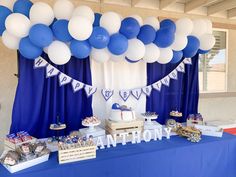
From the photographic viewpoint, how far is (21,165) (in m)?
1.62

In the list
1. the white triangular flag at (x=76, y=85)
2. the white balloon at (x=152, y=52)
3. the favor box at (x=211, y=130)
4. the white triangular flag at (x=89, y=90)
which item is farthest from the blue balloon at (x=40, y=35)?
the favor box at (x=211, y=130)

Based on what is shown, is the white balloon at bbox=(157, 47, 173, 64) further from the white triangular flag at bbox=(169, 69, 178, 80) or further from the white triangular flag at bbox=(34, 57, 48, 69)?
the white triangular flag at bbox=(34, 57, 48, 69)

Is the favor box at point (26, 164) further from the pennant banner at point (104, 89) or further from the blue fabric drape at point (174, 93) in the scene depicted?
the blue fabric drape at point (174, 93)

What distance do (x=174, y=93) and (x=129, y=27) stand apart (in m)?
1.37

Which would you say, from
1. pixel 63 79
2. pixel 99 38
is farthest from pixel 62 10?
pixel 63 79

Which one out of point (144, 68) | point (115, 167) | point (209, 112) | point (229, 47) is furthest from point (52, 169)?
point (229, 47)

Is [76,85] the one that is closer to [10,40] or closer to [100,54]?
[100,54]

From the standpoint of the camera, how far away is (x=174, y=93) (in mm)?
2996

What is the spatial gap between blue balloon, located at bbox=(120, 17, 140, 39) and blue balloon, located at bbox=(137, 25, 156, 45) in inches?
4.1

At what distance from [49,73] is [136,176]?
4.28ft

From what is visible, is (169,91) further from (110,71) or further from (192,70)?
(110,71)

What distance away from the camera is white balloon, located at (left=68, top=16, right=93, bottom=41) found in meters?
1.70

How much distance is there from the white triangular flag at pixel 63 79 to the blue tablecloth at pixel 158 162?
730mm

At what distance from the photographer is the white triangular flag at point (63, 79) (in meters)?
2.24
